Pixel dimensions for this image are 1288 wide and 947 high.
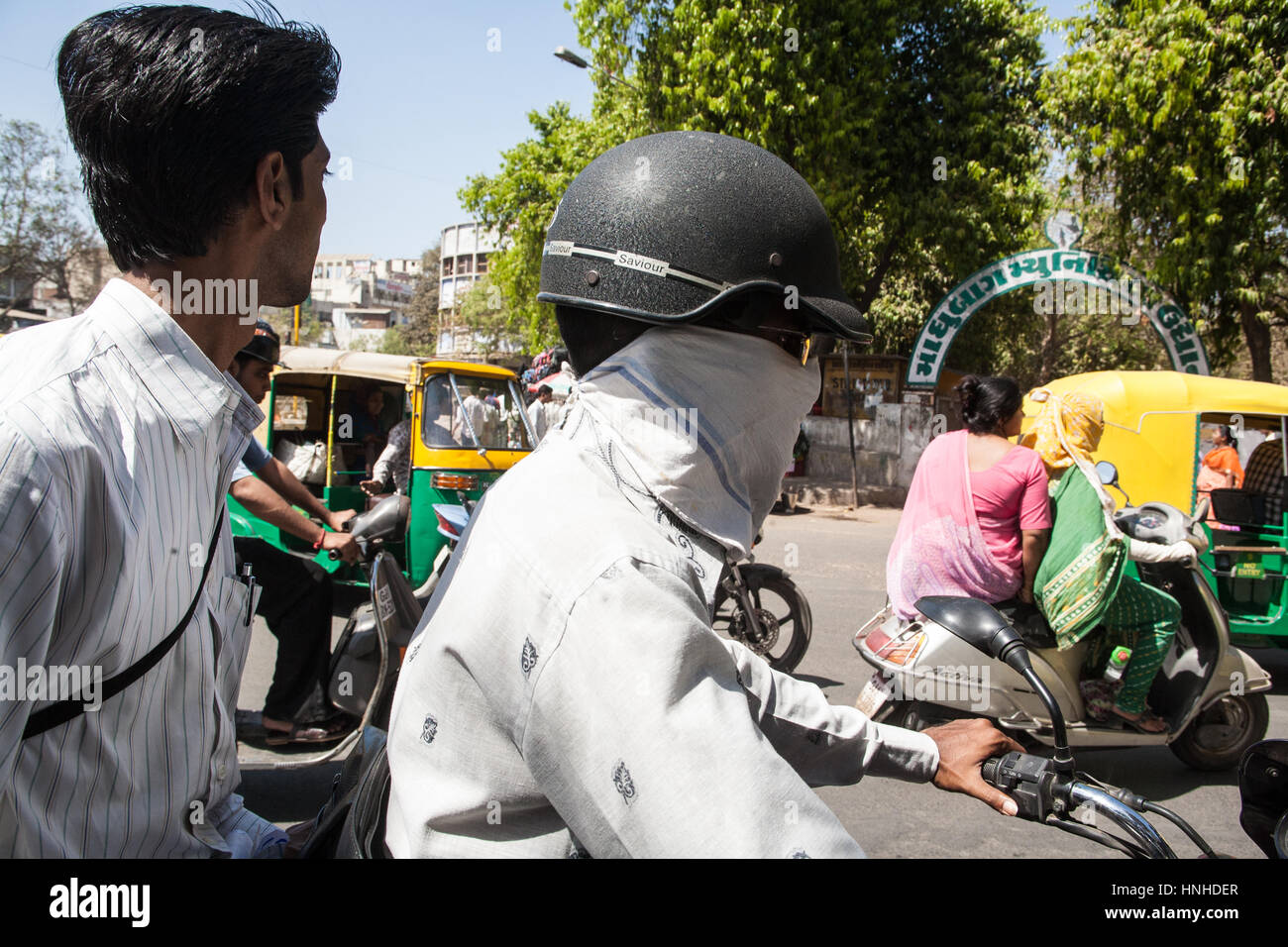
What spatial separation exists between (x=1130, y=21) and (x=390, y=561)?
12161 mm

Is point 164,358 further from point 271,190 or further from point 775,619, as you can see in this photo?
point 775,619

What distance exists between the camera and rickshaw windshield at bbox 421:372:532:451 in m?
6.54

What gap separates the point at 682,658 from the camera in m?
0.88

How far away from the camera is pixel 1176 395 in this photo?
657cm

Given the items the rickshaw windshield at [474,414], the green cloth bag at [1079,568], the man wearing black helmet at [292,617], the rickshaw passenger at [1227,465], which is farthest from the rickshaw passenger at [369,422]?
the rickshaw passenger at [1227,465]

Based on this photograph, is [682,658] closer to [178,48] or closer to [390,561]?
[178,48]

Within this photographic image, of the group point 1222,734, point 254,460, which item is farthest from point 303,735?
point 1222,734

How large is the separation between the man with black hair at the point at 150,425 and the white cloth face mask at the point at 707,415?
586mm

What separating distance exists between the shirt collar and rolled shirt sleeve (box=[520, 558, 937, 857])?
69 centimetres

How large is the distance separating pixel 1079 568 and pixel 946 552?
54cm

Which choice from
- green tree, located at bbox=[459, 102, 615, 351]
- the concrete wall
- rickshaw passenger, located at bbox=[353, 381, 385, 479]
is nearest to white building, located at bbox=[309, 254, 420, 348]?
green tree, located at bbox=[459, 102, 615, 351]

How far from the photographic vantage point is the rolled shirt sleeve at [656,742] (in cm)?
85

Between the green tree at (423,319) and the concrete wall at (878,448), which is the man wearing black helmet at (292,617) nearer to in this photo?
the concrete wall at (878,448)
